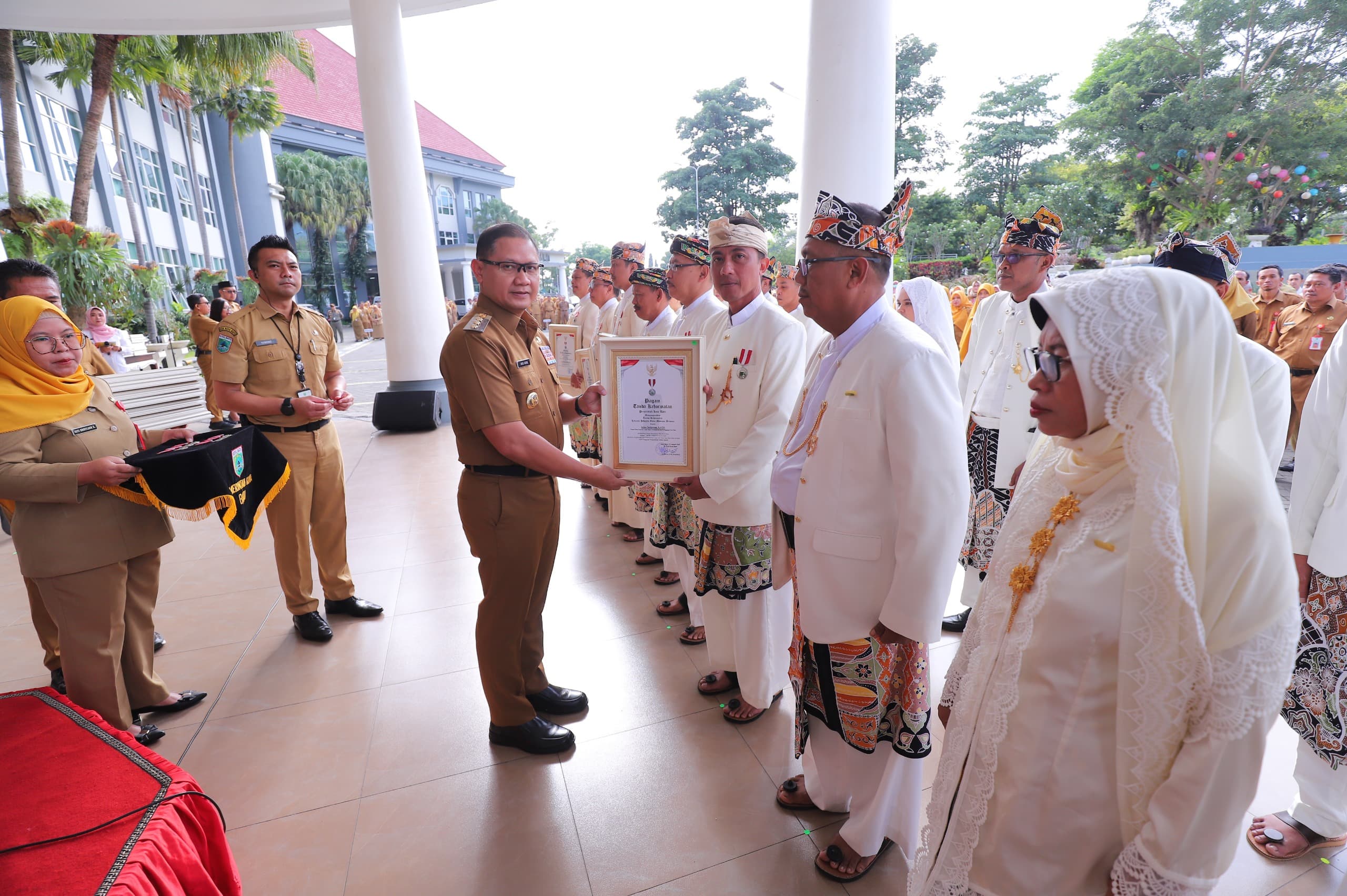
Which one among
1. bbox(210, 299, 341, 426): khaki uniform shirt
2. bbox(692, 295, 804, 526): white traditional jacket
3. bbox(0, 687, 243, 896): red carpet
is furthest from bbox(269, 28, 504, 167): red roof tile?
bbox(0, 687, 243, 896): red carpet

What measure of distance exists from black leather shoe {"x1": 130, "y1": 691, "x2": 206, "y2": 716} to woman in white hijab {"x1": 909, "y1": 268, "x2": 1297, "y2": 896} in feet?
11.0

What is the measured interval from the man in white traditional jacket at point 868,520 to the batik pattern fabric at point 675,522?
1022 millimetres

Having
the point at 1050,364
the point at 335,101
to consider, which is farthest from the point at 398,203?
the point at 335,101

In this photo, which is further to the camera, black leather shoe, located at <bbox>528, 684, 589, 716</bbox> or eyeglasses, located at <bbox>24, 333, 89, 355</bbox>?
black leather shoe, located at <bbox>528, 684, 589, 716</bbox>

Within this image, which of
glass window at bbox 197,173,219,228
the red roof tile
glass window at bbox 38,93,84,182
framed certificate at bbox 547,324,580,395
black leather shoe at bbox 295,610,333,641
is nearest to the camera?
black leather shoe at bbox 295,610,333,641

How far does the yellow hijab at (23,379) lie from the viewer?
83.7 inches

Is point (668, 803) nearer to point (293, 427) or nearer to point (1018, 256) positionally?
point (293, 427)

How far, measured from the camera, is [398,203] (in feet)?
26.2

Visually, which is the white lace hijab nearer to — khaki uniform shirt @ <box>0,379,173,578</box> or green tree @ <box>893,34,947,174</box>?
khaki uniform shirt @ <box>0,379,173,578</box>

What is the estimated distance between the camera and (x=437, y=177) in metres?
32.1

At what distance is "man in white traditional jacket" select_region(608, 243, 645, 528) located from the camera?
4.97m

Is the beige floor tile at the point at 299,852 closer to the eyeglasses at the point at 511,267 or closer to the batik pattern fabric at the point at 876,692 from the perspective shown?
the batik pattern fabric at the point at 876,692

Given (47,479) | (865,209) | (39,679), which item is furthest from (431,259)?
(865,209)

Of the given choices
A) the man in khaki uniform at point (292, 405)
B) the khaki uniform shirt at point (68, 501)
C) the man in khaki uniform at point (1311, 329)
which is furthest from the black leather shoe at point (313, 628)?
the man in khaki uniform at point (1311, 329)
